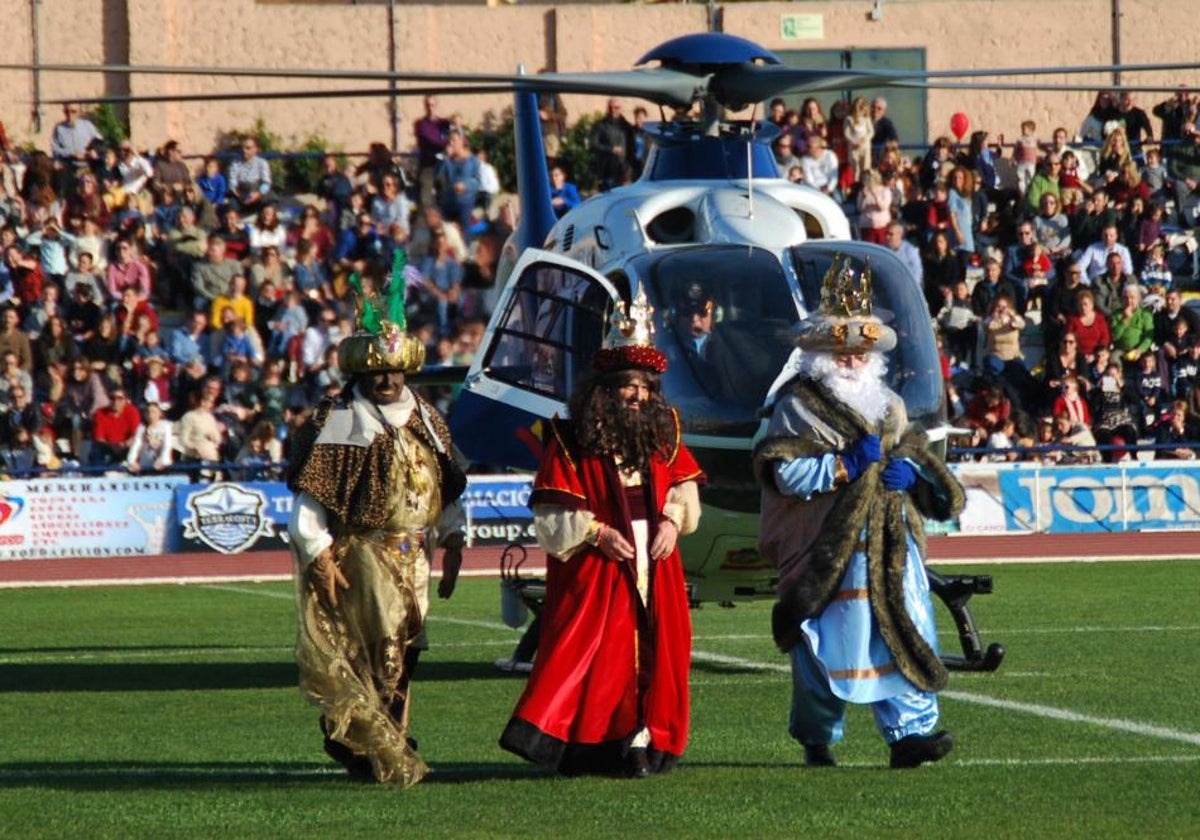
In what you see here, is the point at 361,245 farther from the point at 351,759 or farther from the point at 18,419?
the point at 351,759

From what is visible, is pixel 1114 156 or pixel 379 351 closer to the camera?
pixel 379 351

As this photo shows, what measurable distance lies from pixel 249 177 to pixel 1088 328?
11147mm

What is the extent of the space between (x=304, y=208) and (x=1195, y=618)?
15.9 meters

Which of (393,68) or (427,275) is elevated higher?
(393,68)

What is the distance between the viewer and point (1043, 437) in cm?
2642

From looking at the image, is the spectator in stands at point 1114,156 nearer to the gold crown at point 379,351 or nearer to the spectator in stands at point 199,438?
the spectator in stands at point 199,438

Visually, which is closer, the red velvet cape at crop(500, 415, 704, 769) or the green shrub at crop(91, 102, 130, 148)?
the red velvet cape at crop(500, 415, 704, 769)

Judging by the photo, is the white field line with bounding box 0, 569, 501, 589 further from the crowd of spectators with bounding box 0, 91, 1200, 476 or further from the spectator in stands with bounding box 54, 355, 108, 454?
the spectator in stands with bounding box 54, 355, 108, 454

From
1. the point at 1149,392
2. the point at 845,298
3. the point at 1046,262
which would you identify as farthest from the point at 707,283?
the point at 1046,262

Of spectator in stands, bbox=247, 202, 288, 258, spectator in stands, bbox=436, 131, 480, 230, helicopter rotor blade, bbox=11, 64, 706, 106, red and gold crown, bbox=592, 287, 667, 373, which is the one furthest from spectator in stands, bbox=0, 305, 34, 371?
red and gold crown, bbox=592, 287, 667, 373

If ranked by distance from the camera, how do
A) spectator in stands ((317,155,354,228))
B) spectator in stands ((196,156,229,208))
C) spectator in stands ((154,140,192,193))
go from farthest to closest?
spectator in stands ((196,156,229,208)) < spectator in stands ((317,155,354,228)) < spectator in stands ((154,140,192,193))

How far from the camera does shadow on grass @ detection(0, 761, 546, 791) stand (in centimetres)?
909

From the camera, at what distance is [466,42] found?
3722 cm

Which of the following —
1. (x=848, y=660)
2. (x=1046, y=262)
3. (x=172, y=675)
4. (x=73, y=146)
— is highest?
(x=73, y=146)
